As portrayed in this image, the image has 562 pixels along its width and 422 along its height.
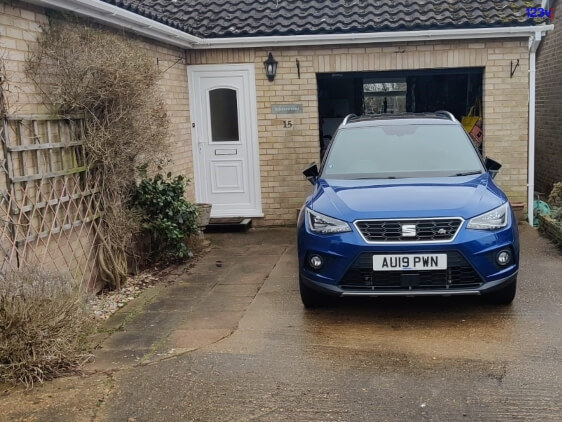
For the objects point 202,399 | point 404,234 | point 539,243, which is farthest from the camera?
point 539,243

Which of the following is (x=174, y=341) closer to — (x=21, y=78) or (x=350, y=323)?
(x=350, y=323)

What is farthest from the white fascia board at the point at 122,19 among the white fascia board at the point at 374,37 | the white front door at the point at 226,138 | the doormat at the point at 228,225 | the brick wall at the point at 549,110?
the brick wall at the point at 549,110

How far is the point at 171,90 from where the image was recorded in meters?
9.20

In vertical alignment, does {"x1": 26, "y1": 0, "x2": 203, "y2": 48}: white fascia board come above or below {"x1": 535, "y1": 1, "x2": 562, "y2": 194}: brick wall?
above

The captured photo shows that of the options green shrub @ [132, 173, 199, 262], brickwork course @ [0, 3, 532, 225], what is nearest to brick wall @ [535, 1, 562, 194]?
brickwork course @ [0, 3, 532, 225]

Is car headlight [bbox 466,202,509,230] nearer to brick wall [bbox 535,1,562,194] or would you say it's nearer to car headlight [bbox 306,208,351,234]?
car headlight [bbox 306,208,351,234]

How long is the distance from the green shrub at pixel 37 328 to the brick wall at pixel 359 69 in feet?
19.5

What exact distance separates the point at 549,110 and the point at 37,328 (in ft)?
38.3

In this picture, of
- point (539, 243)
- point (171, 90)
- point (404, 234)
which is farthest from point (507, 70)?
point (404, 234)

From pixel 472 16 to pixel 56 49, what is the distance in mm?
6528

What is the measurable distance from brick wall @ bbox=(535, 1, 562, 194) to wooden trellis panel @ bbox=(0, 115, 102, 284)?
380 inches

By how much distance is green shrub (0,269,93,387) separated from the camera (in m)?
4.15

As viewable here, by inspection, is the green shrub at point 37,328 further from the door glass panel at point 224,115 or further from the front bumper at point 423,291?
the door glass panel at point 224,115

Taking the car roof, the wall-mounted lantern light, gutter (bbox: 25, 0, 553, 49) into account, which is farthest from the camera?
the wall-mounted lantern light
